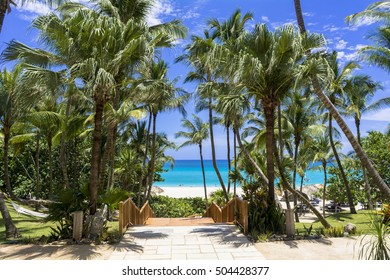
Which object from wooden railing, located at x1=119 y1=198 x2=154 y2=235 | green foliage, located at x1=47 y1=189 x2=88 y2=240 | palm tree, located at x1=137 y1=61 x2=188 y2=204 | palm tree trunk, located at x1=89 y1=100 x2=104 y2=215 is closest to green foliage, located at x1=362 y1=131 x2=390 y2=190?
palm tree, located at x1=137 y1=61 x2=188 y2=204

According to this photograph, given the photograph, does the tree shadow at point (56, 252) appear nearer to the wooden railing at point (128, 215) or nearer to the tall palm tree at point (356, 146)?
the wooden railing at point (128, 215)

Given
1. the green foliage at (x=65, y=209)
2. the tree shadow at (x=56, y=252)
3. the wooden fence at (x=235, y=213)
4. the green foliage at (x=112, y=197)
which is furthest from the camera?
the green foliage at (x=112, y=197)

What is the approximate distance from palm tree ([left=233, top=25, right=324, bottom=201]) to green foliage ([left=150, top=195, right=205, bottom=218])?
15.2 m

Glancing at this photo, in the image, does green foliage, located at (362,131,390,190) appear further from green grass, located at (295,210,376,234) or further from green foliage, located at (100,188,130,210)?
green foliage, located at (100,188,130,210)

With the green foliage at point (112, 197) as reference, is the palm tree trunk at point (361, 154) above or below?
above

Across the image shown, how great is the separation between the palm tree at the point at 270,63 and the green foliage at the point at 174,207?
1518 centimetres

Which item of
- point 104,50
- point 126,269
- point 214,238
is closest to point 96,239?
point 126,269

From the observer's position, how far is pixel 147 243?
7.73 metres

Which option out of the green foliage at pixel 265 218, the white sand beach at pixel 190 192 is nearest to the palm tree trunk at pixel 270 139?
the green foliage at pixel 265 218

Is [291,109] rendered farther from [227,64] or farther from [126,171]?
[126,171]

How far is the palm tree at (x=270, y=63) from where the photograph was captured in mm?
8406

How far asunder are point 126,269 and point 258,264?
2471 millimetres

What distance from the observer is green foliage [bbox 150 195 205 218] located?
23.7 meters

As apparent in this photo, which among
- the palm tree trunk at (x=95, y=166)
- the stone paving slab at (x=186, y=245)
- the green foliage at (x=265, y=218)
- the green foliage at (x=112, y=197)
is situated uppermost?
the palm tree trunk at (x=95, y=166)
